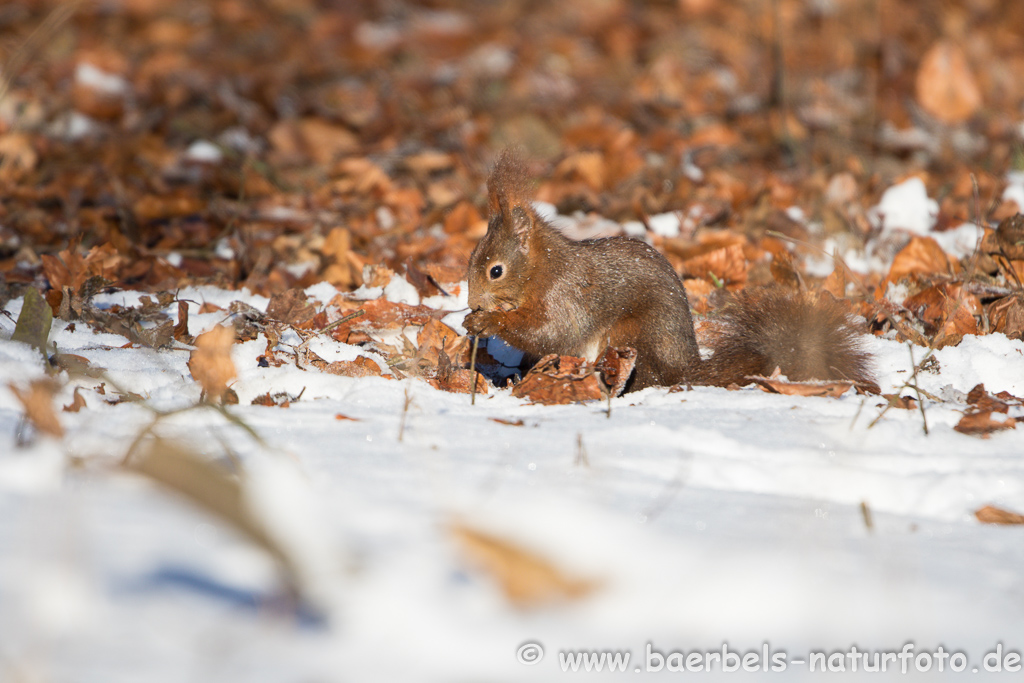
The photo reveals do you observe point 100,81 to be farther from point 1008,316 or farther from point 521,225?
point 1008,316

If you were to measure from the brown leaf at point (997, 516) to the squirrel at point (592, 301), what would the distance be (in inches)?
38.0

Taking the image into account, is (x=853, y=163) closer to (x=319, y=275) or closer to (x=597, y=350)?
(x=597, y=350)

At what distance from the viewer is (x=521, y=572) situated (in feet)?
3.49

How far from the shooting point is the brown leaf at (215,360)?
1.82m

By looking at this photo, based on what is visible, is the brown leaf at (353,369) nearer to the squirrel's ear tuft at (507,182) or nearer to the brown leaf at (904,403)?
the squirrel's ear tuft at (507,182)

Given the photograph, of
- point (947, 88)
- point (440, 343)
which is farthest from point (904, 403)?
point (947, 88)

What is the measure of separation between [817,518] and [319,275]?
240cm

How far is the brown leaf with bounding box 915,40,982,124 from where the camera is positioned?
5832 mm

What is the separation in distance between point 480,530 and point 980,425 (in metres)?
1.41

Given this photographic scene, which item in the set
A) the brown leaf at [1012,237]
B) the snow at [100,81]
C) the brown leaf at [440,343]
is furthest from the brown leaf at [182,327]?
the snow at [100,81]

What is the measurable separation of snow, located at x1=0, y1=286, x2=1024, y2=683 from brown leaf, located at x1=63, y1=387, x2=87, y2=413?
0.02m

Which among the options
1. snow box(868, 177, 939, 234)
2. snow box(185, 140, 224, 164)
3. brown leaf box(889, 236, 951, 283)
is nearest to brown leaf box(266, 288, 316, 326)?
brown leaf box(889, 236, 951, 283)

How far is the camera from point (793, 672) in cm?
100

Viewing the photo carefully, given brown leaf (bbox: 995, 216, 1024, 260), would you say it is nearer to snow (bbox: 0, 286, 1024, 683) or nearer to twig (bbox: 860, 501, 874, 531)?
snow (bbox: 0, 286, 1024, 683)
